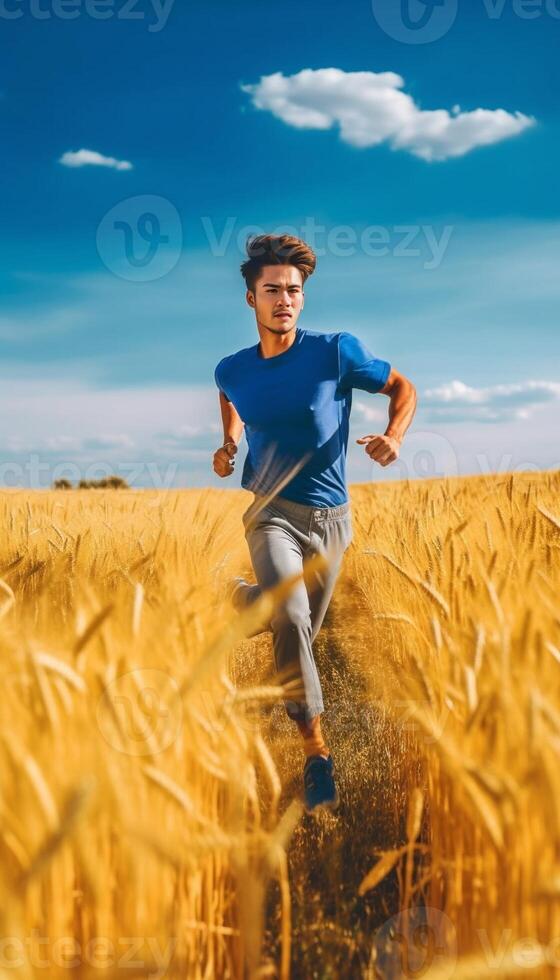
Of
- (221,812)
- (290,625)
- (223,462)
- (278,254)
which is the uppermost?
(278,254)

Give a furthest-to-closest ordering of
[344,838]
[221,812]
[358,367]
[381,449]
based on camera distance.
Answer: [358,367], [381,449], [344,838], [221,812]

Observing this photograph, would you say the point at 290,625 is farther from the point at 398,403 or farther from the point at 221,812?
the point at 398,403

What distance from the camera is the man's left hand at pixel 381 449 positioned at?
92.7 inches

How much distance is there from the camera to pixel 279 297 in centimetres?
254

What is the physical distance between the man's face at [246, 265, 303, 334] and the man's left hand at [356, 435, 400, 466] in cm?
51

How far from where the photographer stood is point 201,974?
1.25 m

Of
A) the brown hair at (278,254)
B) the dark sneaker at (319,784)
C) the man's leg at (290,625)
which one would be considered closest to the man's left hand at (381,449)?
the man's leg at (290,625)

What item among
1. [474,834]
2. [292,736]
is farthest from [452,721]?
[292,736]

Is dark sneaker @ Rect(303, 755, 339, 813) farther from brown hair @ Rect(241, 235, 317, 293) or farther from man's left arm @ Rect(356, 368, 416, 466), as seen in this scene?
brown hair @ Rect(241, 235, 317, 293)

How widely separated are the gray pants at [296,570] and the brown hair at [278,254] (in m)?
0.84

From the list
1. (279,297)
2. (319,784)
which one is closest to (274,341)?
(279,297)

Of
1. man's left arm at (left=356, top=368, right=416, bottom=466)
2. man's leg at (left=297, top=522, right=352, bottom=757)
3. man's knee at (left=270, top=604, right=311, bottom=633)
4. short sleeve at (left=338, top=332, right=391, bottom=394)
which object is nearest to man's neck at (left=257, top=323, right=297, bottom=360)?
short sleeve at (left=338, top=332, right=391, bottom=394)

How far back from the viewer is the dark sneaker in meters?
2.07

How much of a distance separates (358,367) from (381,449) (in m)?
0.35
